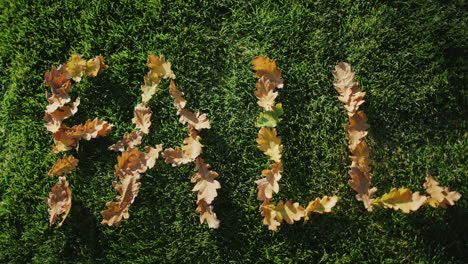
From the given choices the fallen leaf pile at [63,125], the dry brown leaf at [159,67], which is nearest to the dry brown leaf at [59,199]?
the fallen leaf pile at [63,125]

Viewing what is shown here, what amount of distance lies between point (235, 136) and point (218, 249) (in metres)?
0.77

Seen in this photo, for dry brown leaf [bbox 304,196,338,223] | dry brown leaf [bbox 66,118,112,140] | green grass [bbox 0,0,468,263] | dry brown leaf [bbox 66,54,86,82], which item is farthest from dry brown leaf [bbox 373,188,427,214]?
dry brown leaf [bbox 66,54,86,82]

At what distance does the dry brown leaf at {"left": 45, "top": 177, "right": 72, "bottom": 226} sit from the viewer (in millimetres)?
2541

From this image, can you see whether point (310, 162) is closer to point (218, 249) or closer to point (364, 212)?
point (364, 212)

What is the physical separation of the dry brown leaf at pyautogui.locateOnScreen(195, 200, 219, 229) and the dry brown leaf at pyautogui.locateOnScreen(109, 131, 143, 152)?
62 centimetres

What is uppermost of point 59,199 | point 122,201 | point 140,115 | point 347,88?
point 347,88

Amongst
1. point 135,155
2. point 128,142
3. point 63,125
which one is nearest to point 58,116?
point 63,125

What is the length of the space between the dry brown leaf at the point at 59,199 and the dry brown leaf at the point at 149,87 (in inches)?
31.4

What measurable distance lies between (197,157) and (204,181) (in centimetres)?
17

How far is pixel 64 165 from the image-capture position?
2576 millimetres

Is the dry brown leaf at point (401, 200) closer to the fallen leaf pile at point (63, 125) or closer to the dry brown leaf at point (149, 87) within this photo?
the dry brown leaf at point (149, 87)

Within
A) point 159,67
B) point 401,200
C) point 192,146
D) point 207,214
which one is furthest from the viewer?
point 159,67

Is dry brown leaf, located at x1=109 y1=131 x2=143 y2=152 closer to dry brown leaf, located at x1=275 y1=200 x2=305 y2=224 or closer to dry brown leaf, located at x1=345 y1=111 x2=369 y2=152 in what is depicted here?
dry brown leaf, located at x1=275 y1=200 x2=305 y2=224

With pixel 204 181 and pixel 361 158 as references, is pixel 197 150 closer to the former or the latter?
pixel 204 181
